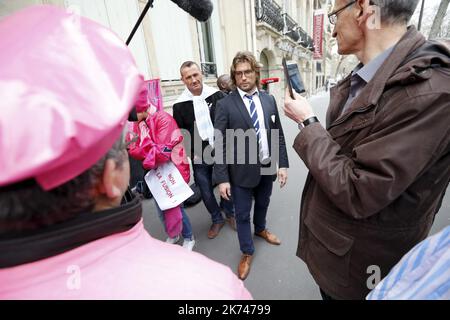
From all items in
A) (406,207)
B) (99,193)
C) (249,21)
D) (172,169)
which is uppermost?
(249,21)

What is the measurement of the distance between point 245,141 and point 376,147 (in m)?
1.38

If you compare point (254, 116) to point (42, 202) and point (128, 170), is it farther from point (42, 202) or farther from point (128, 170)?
point (42, 202)

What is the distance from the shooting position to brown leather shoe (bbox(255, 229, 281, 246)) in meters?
2.65

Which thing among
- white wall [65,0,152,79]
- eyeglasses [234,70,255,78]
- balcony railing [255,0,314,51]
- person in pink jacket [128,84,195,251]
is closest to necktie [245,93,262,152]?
eyeglasses [234,70,255,78]

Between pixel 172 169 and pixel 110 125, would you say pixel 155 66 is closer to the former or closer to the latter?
pixel 172 169

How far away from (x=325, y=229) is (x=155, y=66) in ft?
→ 15.6

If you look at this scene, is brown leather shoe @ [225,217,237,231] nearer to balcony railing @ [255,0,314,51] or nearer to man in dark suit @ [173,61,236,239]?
man in dark suit @ [173,61,236,239]

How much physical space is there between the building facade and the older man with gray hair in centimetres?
139

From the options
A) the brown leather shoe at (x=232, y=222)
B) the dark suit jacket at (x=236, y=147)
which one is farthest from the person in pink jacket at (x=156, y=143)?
the brown leather shoe at (x=232, y=222)

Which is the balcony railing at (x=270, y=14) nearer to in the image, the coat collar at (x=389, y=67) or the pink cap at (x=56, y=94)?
the coat collar at (x=389, y=67)

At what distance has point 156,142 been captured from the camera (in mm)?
2215

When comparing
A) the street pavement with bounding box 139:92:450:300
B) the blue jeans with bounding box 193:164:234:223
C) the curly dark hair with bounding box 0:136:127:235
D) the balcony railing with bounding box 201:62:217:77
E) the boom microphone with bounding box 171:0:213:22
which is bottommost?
the street pavement with bounding box 139:92:450:300

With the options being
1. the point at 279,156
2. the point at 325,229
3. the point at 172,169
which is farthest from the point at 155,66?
the point at 325,229

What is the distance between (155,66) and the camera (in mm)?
4855
